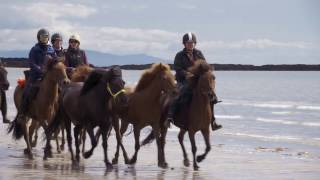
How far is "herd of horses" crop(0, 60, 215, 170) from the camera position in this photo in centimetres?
1496

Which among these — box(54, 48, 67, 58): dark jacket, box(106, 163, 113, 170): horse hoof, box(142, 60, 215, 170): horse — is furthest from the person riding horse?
box(54, 48, 67, 58): dark jacket

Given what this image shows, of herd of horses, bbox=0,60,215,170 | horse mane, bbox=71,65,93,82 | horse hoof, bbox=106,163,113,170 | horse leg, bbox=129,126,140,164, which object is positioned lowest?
horse hoof, bbox=106,163,113,170

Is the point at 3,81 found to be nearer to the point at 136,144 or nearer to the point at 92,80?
the point at 92,80

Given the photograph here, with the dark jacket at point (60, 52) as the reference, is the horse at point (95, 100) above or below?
below

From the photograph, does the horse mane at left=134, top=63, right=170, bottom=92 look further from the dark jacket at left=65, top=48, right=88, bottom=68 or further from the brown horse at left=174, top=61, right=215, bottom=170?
the dark jacket at left=65, top=48, right=88, bottom=68

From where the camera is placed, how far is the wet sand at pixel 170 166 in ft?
46.5

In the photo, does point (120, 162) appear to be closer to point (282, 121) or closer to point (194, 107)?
point (194, 107)

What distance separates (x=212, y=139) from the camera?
24719 millimetres

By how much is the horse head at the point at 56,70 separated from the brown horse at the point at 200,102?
2.52 m

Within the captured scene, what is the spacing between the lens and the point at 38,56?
1683 cm

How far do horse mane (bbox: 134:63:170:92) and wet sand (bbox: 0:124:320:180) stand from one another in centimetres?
163

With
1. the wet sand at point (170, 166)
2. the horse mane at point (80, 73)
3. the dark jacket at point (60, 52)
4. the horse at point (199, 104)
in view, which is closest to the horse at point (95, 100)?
the wet sand at point (170, 166)

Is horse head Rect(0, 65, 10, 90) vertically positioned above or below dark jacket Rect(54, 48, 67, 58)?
below

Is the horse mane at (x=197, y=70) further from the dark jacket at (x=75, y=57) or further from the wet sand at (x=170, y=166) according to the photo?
the dark jacket at (x=75, y=57)
